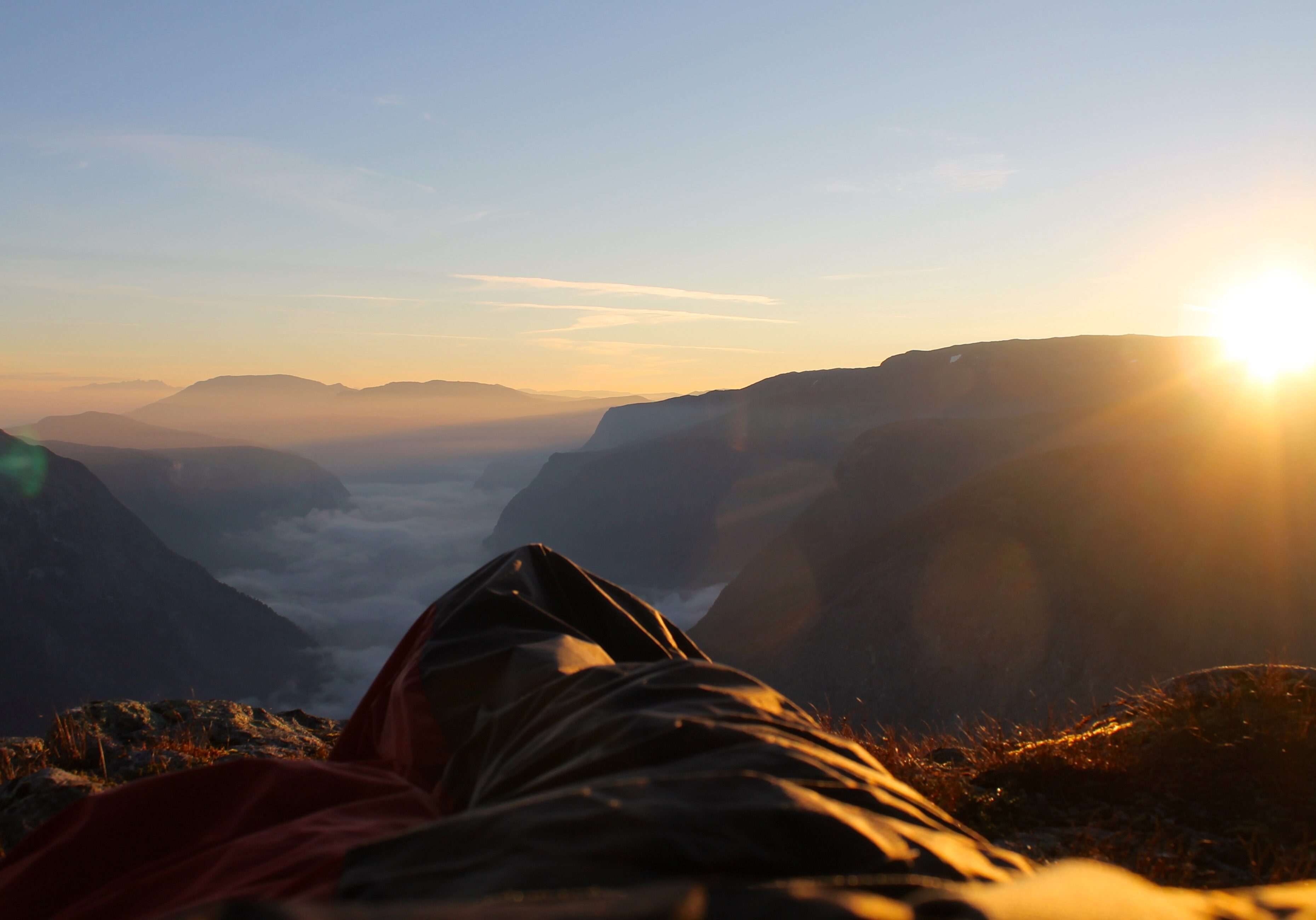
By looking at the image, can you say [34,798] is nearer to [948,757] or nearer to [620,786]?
[620,786]

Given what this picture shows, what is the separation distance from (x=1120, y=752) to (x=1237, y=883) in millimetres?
1161

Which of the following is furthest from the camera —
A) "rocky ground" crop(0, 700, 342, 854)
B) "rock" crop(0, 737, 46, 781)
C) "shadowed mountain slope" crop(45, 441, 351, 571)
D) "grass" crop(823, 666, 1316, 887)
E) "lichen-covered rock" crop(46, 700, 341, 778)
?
"shadowed mountain slope" crop(45, 441, 351, 571)

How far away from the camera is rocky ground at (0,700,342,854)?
396 centimetres

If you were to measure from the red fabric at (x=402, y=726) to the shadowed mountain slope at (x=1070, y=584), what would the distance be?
28358 mm

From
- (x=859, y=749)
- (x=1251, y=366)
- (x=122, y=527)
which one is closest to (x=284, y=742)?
(x=859, y=749)

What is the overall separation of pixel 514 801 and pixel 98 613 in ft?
386

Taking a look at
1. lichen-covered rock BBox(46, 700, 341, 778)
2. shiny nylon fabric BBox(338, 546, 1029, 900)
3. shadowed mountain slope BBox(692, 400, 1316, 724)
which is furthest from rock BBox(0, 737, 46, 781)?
shadowed mountain slope BBox(692, 400, 1316, 724)

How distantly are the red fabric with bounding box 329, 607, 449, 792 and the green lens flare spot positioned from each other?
12106cm

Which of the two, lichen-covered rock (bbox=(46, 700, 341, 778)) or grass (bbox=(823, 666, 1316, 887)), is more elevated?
grass (bbox=(823, 666, 1316, 887))

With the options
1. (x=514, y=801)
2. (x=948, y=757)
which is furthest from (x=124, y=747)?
(x=948, y=757)

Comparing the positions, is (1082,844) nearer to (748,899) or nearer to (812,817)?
(812,817)

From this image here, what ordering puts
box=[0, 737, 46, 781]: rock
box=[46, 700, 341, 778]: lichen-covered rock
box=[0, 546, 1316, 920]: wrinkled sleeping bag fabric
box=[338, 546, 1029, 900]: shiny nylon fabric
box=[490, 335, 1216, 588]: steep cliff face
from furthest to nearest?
1. box=[490, 335, 1216, 588]: steep cliff face
2. box=[46, 700, 341, 778]: lichen-covered rock
3. box=[0, 737, 46, 781]: rock
4. box=[338, 546, 1029, 900]: shiny nylon fabric
5. box=[0, 546, 1316, 920]: wrinkled sleeping bag fabric

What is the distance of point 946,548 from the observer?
3919cm

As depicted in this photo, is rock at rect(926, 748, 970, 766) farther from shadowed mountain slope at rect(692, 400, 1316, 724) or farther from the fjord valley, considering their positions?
shadowed mountain slope at rect(692, 400, 1316, 724)
